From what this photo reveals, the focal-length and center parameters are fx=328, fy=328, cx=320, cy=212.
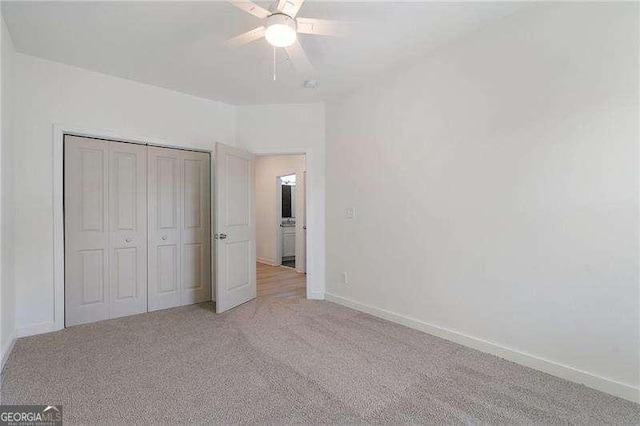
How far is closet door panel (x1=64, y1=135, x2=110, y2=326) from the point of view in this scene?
10.6ft

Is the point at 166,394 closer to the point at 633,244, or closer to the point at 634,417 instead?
the point at 634,417

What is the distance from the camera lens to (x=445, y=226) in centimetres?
293

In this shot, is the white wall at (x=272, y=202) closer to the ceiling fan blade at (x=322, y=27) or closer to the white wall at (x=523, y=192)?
the white wall at (x=523, y=192)

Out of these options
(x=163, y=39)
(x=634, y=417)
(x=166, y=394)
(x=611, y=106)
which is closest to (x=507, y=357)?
(x=634, y=417)

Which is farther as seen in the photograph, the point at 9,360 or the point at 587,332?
the point at 9,360

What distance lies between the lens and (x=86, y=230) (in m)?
3.33

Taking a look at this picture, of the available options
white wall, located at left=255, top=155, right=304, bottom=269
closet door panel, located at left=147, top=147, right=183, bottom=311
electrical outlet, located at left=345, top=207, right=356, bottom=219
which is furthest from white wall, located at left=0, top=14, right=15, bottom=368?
white wall, located at left=255, top=155, right=304, bottom=269

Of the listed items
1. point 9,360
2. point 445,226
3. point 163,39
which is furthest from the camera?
point 445,226

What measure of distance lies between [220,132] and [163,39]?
5.39 ft

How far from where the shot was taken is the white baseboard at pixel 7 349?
2.37 meters

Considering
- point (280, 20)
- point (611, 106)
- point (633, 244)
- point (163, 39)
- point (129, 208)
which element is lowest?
point (633, 244)

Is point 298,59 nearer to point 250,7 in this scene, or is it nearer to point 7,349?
point 250,7

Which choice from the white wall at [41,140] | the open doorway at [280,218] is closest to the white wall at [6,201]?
the white wall at [41,140]

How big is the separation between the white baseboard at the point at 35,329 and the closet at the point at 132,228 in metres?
0.14
